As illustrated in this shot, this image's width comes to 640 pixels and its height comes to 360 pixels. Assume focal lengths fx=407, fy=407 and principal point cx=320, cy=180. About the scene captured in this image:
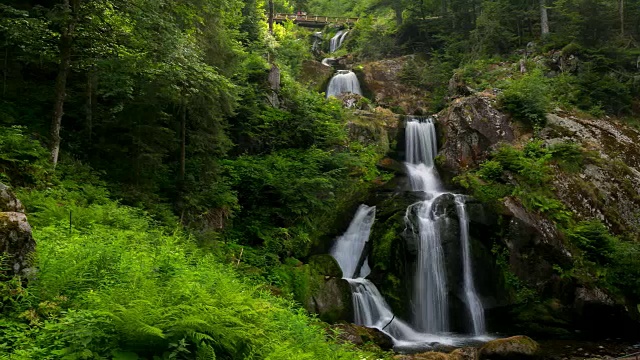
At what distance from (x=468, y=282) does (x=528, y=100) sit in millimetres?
11635

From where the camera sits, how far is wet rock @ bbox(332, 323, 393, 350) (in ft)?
34.9

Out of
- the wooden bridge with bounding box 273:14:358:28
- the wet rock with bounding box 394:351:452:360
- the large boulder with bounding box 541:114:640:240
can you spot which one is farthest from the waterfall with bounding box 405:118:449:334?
the wooden bridge with bounding box 273:14:358:28

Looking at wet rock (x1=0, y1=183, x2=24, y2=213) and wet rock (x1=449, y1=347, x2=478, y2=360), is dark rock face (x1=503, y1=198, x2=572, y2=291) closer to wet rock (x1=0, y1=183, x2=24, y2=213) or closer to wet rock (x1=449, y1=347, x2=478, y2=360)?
wet rock (x1=449, y1=347, x2=478, y2=360)

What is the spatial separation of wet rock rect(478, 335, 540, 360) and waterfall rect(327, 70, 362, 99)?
2295 cm

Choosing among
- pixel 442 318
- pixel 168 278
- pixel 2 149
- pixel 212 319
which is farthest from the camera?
pixel 442 318

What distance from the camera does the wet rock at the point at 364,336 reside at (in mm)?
10625

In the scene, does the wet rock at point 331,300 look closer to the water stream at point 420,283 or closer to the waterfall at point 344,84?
the water stream at point 420,283

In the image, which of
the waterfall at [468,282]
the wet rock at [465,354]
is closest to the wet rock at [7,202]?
the wet rock at [465,354]

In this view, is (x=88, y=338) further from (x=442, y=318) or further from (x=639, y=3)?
(x=639, y=3)

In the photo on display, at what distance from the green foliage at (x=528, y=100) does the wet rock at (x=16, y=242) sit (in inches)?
891

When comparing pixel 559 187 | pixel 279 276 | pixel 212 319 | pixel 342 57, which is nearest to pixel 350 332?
pixel 279 276

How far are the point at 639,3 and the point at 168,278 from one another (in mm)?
32108

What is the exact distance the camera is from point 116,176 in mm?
10547

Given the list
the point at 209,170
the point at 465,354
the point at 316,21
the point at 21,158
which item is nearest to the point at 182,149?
the point at 209,170
